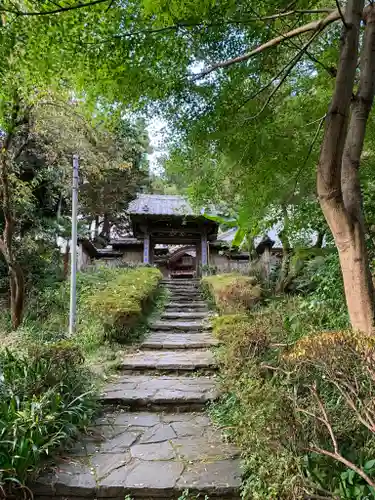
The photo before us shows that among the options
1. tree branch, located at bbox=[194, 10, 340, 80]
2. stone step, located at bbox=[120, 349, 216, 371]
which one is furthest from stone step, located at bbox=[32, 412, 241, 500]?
tree branch, located at bbox=[194, 10, 340, 80]

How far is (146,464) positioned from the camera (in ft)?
9.16

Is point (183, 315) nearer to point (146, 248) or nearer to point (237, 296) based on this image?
point (237, 296)

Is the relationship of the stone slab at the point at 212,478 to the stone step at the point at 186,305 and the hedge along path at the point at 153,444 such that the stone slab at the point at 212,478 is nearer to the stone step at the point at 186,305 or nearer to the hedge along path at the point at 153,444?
the hedge along path at the point at 153,444

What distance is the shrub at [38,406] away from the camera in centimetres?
250

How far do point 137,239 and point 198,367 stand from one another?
11487 mm

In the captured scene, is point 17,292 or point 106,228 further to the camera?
point 106,228

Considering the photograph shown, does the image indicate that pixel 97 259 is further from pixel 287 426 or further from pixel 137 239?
pixel 287 426

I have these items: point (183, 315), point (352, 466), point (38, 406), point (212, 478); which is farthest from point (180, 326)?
point (352, 466)

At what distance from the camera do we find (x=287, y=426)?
2518 mm

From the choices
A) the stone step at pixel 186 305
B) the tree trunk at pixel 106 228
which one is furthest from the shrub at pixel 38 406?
the tree trunk at pixel 106 228

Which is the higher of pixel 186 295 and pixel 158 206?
pixel 158 206

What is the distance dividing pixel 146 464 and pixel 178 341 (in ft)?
A: 11.5

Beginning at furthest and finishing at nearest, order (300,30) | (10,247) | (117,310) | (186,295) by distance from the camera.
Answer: (186,295) < (10,247) < (117,310) < (300,30)

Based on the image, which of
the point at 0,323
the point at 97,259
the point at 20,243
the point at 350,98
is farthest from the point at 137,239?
the point at 350,98
